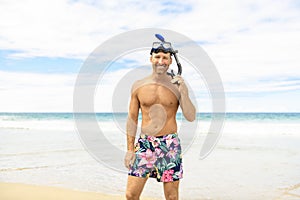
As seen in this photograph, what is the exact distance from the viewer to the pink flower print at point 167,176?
3.53 metres

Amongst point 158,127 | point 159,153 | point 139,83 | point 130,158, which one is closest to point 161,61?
point 139,83

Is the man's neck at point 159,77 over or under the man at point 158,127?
over

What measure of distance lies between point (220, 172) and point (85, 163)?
10.4 ft

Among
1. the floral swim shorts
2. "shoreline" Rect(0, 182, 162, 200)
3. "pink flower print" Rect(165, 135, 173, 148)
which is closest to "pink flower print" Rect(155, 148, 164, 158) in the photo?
the floral swim shorts

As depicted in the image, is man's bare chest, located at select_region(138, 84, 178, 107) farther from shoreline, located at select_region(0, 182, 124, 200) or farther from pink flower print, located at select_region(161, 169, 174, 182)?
shoreline, located at select_region(0, 182, 124, 200)

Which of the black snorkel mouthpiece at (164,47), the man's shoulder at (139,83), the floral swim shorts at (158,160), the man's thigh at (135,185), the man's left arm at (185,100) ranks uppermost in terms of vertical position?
the black snorkel mouthpiece at (164,47)

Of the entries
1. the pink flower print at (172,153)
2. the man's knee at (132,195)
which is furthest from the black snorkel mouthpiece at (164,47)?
the man's knee at (132,195)

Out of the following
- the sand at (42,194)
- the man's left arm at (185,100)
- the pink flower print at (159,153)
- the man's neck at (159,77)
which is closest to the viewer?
the man's left arm at (185,100)

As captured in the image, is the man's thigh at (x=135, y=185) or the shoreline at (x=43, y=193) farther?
the shoreline at (x=43, y=193)

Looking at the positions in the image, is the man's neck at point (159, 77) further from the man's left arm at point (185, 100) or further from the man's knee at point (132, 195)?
the man's knee at point (132, 195)

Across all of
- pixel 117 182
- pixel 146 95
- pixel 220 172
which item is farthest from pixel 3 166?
pixel 146 95

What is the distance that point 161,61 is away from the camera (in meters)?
3.53

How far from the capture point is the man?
11.5ft

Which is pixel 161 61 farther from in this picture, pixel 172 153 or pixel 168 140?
pixel 172 153
